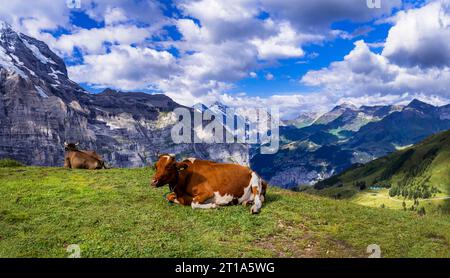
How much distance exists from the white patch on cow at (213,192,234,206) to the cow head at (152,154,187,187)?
7.65 ft

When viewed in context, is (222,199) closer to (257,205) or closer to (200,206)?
(200,206)

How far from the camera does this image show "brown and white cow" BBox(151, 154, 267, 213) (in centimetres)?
2145

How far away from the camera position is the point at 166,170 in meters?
21.4

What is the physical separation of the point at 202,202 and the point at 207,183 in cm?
105

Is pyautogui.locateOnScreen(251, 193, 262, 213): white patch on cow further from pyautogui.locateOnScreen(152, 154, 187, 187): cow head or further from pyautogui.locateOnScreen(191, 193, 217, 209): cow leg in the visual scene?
pyautogui.locateOnScreen(152, 154, 187, 187): cow head

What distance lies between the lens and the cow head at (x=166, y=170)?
21.2m

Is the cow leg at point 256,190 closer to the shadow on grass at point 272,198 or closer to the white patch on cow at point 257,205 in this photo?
the white patch on cow at point 257,205

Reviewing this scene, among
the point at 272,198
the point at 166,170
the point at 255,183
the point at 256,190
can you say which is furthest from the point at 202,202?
the point at 272,198

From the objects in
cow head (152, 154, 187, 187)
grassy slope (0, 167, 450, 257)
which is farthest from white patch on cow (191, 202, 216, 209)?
cow head (152, 154, 187, 187)

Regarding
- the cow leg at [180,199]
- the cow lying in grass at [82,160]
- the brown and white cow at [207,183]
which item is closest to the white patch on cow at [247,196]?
the brown and white cow at [207,183]

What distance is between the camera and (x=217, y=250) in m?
15.2
